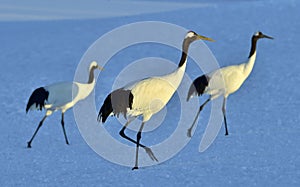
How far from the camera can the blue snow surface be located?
22.5 feet

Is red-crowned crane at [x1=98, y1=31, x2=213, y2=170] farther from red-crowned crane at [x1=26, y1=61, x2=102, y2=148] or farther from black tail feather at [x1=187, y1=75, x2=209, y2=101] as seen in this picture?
red-crowned crane at [x1=26, y1=61, x2=102, y2=148]

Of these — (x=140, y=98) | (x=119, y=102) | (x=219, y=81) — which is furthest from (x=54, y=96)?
(x=219, y=81)

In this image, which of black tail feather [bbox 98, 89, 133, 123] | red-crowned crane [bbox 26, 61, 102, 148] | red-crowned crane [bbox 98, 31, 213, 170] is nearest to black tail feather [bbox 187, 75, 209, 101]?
red-crowned crane [bbox 98, 31, 213, 170]

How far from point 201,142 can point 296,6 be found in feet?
32.9

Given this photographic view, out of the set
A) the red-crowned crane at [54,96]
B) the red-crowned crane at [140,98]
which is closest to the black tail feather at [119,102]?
the red-crowned crane at [140,98]

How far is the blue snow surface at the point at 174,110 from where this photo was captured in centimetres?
687

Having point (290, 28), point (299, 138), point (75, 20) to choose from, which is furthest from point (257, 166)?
point (75, 20)

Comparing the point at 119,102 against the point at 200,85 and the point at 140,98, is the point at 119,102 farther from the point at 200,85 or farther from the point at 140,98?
the point at 200,85

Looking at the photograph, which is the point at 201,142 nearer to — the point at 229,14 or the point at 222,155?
the point at 222,155

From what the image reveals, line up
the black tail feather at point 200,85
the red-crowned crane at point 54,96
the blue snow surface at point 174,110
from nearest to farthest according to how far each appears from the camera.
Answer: the blue snow surface at point 174,110 → the red-crowned crane at point 54,96 → the black tail feather at point 200,85

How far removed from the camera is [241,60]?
13.7 m

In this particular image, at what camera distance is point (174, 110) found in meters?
10.5

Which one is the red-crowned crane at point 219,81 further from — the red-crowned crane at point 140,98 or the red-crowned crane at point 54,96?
the red-crowned crane at point 54,96

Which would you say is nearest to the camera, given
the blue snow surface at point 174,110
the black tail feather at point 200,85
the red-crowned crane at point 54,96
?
the blue snow surface at point 174,110
